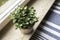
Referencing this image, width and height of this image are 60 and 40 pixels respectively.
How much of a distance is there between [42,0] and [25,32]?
65 cm

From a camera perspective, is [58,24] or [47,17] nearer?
[58,24]

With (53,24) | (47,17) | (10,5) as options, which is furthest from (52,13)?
(10,5)

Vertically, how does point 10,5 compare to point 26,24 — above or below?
above

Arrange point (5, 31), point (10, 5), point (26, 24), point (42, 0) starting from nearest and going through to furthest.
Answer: point (26, 24) → point (5, 31) → point (10, 5) → point (42, 0)

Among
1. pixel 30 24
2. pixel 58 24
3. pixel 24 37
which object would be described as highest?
pixel 30 24

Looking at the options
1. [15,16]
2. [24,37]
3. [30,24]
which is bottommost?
[24,37]

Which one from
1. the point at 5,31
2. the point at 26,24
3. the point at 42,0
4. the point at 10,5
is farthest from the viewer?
the point at 42,0

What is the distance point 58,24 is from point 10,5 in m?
0.61

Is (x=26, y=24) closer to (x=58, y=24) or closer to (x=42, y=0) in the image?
(x=58, y=24)

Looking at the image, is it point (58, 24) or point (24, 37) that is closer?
point (24, 37)

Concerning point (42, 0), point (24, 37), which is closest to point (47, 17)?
point (42, 0)

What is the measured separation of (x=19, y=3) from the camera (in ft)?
5.04

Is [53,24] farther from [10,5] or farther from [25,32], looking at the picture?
[10,5]

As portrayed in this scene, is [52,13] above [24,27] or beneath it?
beneath
